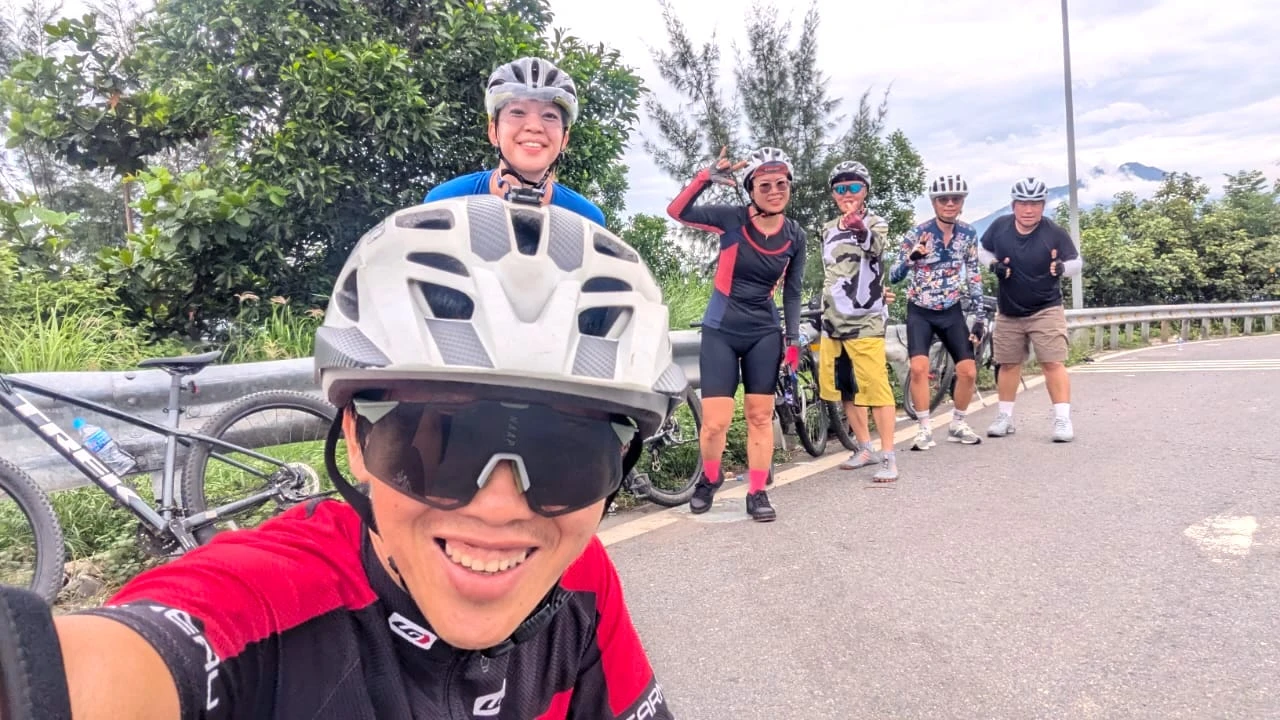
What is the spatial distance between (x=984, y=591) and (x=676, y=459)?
246cm

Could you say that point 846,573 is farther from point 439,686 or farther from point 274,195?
point 274,195

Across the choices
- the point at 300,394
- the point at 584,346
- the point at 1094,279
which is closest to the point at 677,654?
the point at 584,346

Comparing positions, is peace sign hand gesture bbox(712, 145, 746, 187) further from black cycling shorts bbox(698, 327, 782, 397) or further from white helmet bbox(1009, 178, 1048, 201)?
white helmet bbox(1009, 178, 1048, 201)

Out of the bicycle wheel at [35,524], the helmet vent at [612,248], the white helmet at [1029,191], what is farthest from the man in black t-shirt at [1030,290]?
the bicycle wheel at [35,524]

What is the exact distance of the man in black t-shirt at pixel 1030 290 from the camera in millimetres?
7000

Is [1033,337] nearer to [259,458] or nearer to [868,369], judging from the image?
[868,369]

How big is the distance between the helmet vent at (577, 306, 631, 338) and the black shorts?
593 centimetres

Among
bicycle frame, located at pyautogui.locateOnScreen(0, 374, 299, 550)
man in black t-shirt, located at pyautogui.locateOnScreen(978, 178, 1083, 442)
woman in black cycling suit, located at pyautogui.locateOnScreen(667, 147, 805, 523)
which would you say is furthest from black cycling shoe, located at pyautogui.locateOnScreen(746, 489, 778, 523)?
man in black t-shirt, located at pyautogui.locateOnScreen(978, 178, 1083, 442)

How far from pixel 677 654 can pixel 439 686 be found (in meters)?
1.97

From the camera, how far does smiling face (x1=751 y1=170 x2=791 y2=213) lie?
4.88m

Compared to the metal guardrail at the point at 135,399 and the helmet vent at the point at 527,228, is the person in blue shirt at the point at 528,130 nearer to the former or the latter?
the metal guardrail at the point at 135,399

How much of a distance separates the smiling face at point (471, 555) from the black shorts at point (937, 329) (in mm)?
6067

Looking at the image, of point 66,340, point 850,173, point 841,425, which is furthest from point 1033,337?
point 66,340

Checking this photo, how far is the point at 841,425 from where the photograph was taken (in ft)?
21.9
